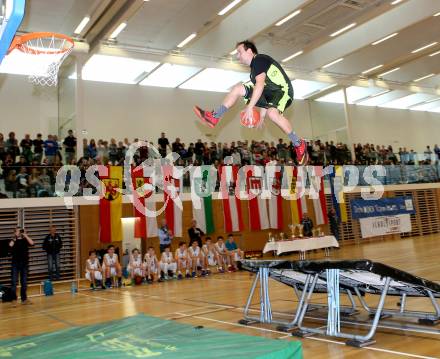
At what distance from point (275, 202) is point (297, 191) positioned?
1.07 meters

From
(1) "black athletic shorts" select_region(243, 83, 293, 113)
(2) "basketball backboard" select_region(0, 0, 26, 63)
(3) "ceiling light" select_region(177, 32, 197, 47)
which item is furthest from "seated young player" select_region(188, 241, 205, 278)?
(2) "basketball backboard" select_region(0, 0, 26, 63)

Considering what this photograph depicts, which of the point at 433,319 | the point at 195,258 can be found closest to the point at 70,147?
the point at 195,258

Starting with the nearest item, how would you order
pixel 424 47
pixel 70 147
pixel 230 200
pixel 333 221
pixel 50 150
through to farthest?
pixel 50 150 → pixel 70 147 → pixel 230 200 → pixel 333 221 → pixel 424 47

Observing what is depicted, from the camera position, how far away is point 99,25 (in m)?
14.1

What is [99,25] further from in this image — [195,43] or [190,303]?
[190,303]

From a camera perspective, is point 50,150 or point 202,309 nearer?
point 202,309

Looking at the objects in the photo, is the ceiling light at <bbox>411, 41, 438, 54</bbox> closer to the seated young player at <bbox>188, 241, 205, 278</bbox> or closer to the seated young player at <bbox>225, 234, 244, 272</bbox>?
the seated young player at <bbox>225, 234, 244, 272</bbox>

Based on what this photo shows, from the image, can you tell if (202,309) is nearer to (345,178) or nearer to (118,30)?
(118,30)

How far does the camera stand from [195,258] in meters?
12.9

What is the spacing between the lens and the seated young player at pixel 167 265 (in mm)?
12352

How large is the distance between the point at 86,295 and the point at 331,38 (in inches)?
512

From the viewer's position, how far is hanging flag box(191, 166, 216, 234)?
14.7m

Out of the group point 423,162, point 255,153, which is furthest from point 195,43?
point 423,162

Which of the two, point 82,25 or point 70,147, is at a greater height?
point 82,25
